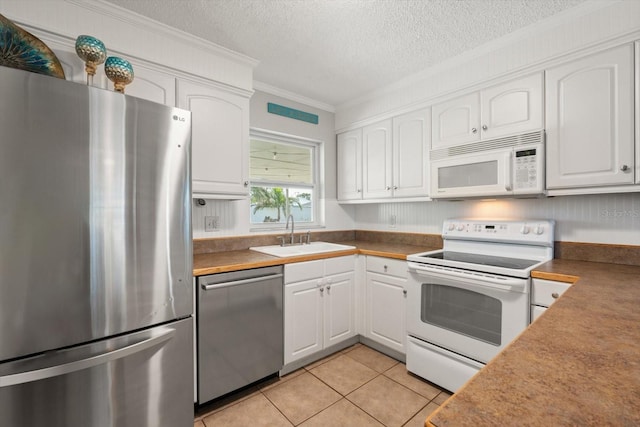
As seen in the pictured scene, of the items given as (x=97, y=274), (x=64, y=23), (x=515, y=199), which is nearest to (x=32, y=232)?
(x=97, y=274)

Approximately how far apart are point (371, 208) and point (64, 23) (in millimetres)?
2823

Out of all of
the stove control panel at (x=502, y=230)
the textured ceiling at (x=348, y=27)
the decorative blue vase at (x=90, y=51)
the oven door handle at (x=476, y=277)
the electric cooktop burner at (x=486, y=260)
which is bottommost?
Answer: the oven door handle at (x=476, y=277)

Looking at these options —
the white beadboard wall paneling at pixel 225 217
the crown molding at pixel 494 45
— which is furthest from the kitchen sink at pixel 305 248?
the crown molding at pixel 494 45

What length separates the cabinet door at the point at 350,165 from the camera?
3.11 metres

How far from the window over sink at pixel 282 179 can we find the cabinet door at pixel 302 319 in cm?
87

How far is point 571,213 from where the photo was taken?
201 centimetres

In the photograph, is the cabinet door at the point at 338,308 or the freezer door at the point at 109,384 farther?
the cabinet door at the point at 338,308

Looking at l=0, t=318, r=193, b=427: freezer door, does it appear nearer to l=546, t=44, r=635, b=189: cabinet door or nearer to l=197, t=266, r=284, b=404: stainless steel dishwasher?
l=197, t=266, r=284, b=404: stainless steel dishwasher

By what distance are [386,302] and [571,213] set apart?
1.45 metres

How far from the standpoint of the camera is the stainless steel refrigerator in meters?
1.03

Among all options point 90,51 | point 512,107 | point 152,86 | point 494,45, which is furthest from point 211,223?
point 494,45

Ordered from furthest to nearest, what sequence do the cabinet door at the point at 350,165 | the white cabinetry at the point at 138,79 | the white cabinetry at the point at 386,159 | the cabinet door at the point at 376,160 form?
the cabinet door at the point at 350,165, the cabinet door at the point at 376,160, the white cabinetry at the point at 386,159, the white cabinetry at the point at 138,79

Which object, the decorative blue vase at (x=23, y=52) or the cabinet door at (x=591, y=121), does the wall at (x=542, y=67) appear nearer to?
the cabinet door at (x=591, y=121)

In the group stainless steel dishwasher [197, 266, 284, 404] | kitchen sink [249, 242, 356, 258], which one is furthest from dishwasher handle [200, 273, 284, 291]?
kitchen sink [249, 242, 356, 258]
